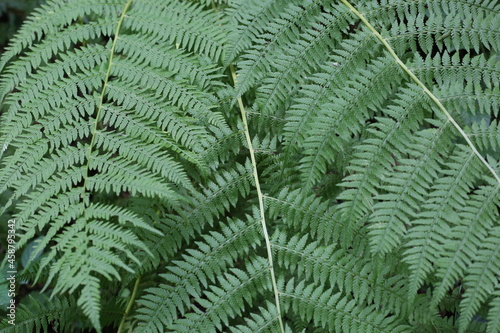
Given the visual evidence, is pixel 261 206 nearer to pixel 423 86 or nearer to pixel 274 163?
pixel 274 163

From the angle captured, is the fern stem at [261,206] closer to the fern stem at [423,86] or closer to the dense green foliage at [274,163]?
the dense green foliage at [274,163]

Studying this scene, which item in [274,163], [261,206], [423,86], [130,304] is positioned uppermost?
[423,86]

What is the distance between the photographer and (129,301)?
2018 millimetres

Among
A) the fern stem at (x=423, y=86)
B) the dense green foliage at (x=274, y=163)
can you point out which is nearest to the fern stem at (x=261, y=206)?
the dense green foliage at (x=274, y=163)

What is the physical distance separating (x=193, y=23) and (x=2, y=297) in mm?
1491

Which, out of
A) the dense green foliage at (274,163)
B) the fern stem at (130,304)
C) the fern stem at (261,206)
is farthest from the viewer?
the fern stem at (130,304)

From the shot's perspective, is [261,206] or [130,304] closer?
[261,206]

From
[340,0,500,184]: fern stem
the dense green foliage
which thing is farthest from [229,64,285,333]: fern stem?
[340,0,500,184]: fern stem

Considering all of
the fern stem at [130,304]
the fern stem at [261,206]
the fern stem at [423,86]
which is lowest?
the fern stem at [130,304]

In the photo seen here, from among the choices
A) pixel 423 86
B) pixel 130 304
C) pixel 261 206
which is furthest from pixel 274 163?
pixel 130 304

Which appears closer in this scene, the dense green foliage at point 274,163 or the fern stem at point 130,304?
the dense green foliage at point 274,163

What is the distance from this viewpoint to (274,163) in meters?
1.93

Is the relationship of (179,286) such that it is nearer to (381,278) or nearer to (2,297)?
(381,278)

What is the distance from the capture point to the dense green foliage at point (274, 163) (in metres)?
1.48
